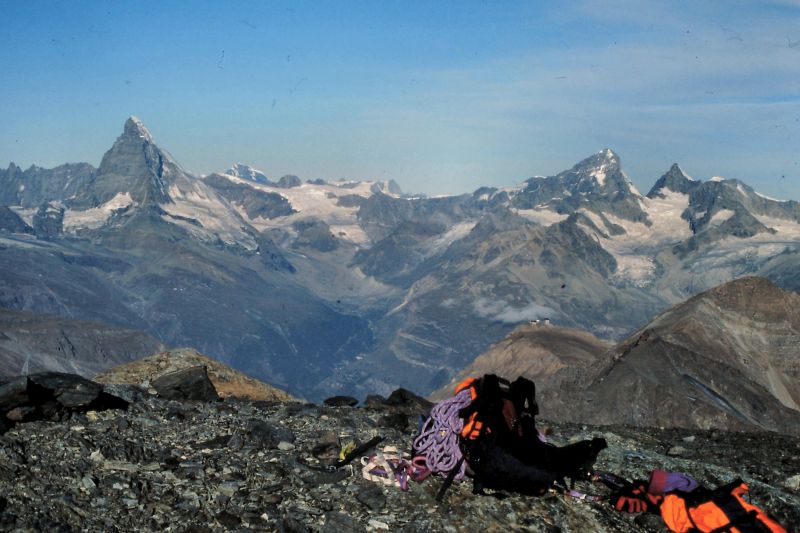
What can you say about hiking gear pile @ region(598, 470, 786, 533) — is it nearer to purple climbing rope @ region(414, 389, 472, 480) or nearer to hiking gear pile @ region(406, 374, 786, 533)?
hiking gear pile @ region(406, 374, 786, 533)

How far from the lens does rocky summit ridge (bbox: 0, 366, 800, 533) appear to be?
35.3 feet

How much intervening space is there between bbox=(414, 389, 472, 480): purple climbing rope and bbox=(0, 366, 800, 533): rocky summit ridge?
42 centimetres

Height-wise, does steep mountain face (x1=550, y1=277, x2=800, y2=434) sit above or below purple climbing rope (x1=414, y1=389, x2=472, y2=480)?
below

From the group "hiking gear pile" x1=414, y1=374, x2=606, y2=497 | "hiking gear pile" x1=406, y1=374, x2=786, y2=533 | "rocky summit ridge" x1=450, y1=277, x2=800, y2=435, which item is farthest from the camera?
"rocky summit ridge" x1=450, y1=277, x2=800, y2=435

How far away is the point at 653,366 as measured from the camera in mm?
77875

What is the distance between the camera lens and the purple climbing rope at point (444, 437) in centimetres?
1305

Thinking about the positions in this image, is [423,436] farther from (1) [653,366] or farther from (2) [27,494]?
(1) [653,366]

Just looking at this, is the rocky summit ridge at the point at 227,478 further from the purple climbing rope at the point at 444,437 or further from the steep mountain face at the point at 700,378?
the steep mountain face at the point at 700,378

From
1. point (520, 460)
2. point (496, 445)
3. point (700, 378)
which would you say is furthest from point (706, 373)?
point (496, 445)

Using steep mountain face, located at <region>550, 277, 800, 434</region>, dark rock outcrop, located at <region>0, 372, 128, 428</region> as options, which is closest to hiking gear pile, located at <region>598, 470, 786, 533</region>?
dark rock outcrop, located at <region>0, 372, 128, 428</region>

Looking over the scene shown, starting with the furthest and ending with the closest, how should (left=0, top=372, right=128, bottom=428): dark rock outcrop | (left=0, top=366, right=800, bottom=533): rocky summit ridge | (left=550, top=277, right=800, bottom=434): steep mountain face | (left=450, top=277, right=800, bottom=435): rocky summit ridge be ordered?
(left=450, top=277, right=800, bottom=435): rocky summit ridge
(left=550, top=277, right=800, bottom=434): steep mountain face
(left=0, top=372, right=128, bottom=428): dark rock outcrop
(left=0, top=366, right=800, bottom=533): rocky summit ridge

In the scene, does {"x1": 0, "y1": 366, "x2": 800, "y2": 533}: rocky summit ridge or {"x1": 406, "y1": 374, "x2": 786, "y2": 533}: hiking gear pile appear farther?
{"x1": 406, "y1": 374, "x2": 786, "y2": 533}: hiking gear pile

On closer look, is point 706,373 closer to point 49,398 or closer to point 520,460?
point 520,460

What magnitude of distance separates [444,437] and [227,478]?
Answer: 3978 mm
